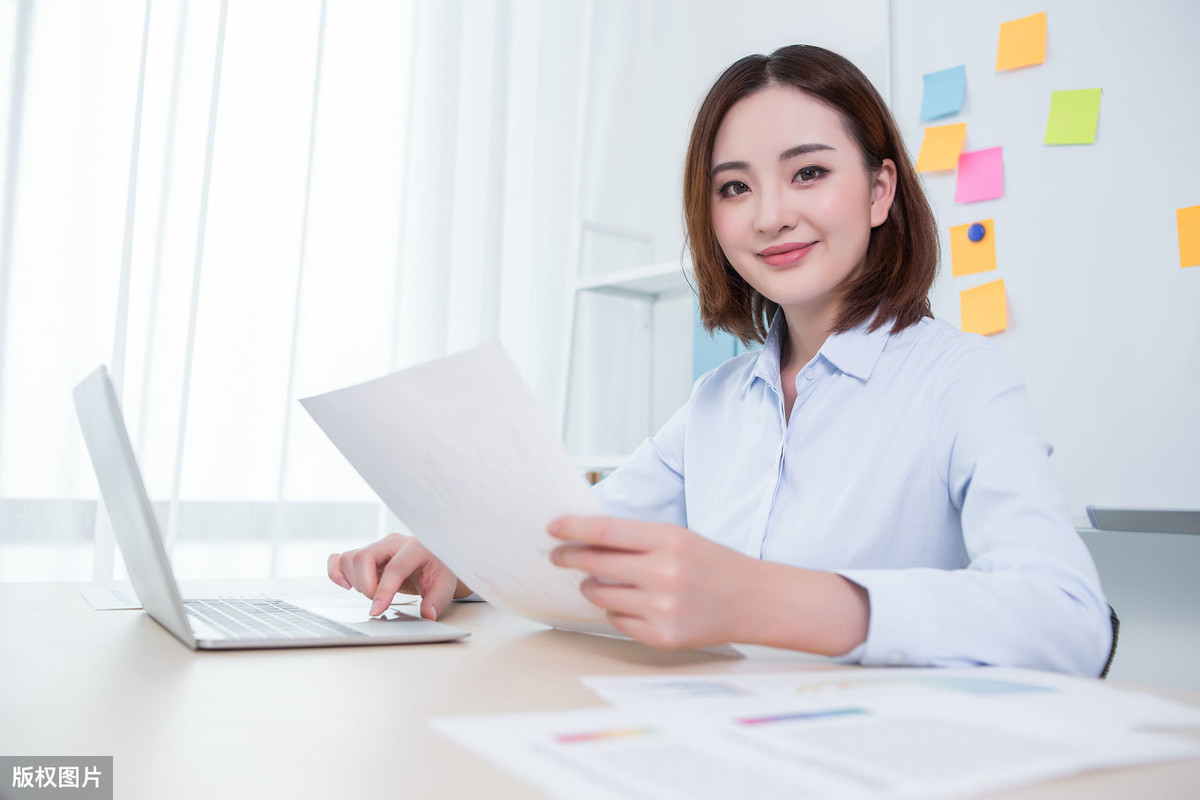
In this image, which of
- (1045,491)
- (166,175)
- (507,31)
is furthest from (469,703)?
(507,31)

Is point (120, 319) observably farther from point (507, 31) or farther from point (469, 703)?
point (469, 703)

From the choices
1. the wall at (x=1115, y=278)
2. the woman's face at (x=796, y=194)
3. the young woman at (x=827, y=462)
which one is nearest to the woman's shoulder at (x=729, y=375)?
the young woman at (x=827, y=462)

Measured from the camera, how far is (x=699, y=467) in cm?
103

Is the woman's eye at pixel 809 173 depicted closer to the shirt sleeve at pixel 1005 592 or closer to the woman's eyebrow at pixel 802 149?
the woman's eyebrow at pixel 802 149

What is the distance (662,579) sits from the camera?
0.46 m

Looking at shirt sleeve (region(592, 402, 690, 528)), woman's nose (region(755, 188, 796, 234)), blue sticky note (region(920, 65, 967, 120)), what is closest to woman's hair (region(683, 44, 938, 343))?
woman's nose (region(755, 188, 796, 234))

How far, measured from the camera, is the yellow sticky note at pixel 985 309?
1582 mm

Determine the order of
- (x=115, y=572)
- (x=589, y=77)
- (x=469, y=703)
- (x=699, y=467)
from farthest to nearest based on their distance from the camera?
(x=589, y=77)
(x=115, y=572)
(x=699, y=467)
(x=469, y=703)

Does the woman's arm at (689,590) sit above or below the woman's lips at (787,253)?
below

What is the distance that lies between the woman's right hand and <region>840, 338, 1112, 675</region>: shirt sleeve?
380 millimetres

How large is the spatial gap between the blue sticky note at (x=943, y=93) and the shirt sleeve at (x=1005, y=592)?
1.18 meters

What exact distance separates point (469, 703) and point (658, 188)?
2.44 metres

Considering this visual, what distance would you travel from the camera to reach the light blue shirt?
0.53 metres

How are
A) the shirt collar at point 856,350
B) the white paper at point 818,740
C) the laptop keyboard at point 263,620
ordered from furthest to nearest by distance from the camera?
the shirt collar at point 856,350, the laptop keyboard at point 263,620, the white paper at point 818,740
